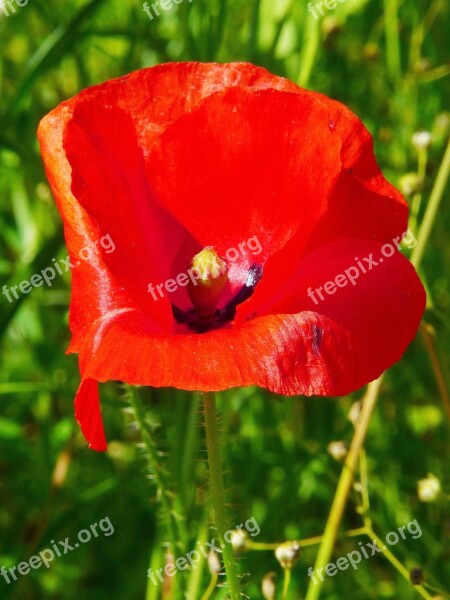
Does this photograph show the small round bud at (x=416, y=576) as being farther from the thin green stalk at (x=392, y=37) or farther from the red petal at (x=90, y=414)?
the thin green stalk at (x=392, y=37)

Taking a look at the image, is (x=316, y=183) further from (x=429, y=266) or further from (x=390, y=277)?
(x=429, y=266)

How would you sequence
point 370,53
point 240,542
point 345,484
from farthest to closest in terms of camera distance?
point 370,53, point 345,484, point 240,542

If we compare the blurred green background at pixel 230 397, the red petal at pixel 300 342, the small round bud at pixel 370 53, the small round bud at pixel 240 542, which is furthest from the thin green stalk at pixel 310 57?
the small round bud at pixel 240 542

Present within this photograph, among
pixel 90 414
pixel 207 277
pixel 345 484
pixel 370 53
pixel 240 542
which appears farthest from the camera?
pixel 370 53

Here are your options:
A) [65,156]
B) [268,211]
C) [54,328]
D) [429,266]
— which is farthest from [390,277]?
[54,328]

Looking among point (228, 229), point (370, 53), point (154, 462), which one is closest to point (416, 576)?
point (154, 462)

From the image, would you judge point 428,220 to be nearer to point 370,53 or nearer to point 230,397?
point 230,397
